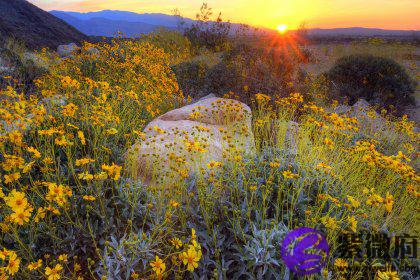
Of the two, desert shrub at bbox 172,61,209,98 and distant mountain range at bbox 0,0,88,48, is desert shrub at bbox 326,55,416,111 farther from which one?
distant mountain range at bbox 0,0,88,48

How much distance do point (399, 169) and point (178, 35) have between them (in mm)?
15821

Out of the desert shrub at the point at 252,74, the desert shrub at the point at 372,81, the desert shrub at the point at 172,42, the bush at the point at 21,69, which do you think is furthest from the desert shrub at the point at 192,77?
the desert shrub at the point at 372,81

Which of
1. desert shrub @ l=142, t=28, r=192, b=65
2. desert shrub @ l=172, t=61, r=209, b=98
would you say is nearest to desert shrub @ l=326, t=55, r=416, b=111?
desert shrub @ l=172, t=61, r=209, b=98

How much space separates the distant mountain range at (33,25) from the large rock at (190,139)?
26.0 m

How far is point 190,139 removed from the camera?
175 inches

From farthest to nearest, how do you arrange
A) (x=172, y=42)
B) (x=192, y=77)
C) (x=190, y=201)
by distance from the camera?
(x=172, y=42), (x=192, y=77), (x=190, y=201)

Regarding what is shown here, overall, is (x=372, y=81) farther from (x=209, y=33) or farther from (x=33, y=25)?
(x=33, y=25)

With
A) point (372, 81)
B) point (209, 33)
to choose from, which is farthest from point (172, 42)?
point (372, 81)

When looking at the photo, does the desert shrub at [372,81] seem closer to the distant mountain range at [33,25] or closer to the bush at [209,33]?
the bush at [209,33]

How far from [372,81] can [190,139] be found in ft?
28.2

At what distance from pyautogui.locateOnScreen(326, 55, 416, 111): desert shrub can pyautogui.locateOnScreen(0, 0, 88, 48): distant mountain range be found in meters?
24.6

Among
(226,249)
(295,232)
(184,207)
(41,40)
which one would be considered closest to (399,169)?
(295,232)

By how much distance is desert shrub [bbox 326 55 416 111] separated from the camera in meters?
9.98

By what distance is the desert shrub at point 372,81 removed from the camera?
9.98 meters
